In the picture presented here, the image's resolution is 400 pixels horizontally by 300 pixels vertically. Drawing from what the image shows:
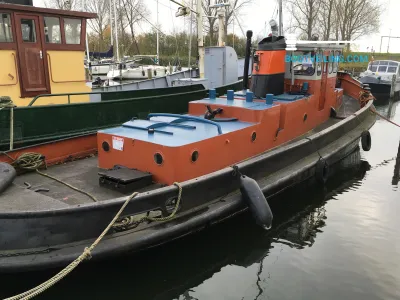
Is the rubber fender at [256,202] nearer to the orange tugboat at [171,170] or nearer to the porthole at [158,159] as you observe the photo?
the orange tugboat at [171,170]

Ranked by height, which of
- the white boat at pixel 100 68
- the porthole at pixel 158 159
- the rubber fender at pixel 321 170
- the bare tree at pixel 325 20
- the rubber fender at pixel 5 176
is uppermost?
the bare tree at pixel 325 20

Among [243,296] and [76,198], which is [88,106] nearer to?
[76,198]

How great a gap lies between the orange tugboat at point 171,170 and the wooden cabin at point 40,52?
2.46 metres

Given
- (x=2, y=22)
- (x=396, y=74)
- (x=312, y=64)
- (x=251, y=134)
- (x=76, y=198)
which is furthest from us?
(x=396, y=74)

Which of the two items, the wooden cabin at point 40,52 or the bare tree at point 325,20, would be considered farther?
the bare tree at point 325,20

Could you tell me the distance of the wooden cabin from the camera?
24.6 feet

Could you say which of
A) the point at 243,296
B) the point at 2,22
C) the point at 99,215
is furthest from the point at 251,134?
the point at 2,22

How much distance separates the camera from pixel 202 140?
5141mm

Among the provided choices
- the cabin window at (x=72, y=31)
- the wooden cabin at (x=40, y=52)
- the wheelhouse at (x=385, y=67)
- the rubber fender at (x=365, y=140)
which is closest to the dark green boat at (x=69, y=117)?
Result: the wooden cabin at (x=40, y=52)

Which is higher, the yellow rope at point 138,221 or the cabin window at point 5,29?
the cabin window at point 5,29

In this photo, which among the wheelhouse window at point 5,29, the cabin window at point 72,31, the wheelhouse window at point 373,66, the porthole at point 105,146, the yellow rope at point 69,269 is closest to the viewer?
the yellow rope at point 69,269

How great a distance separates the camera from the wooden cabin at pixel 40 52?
7484 mm

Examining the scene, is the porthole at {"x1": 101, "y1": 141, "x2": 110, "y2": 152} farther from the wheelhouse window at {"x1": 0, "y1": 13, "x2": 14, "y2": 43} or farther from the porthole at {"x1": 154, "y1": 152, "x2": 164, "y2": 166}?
the wheelhouse window at {"x1": 0, "y1": 13, "x2": 14, "y2": 43}

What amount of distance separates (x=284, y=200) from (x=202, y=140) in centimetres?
263
